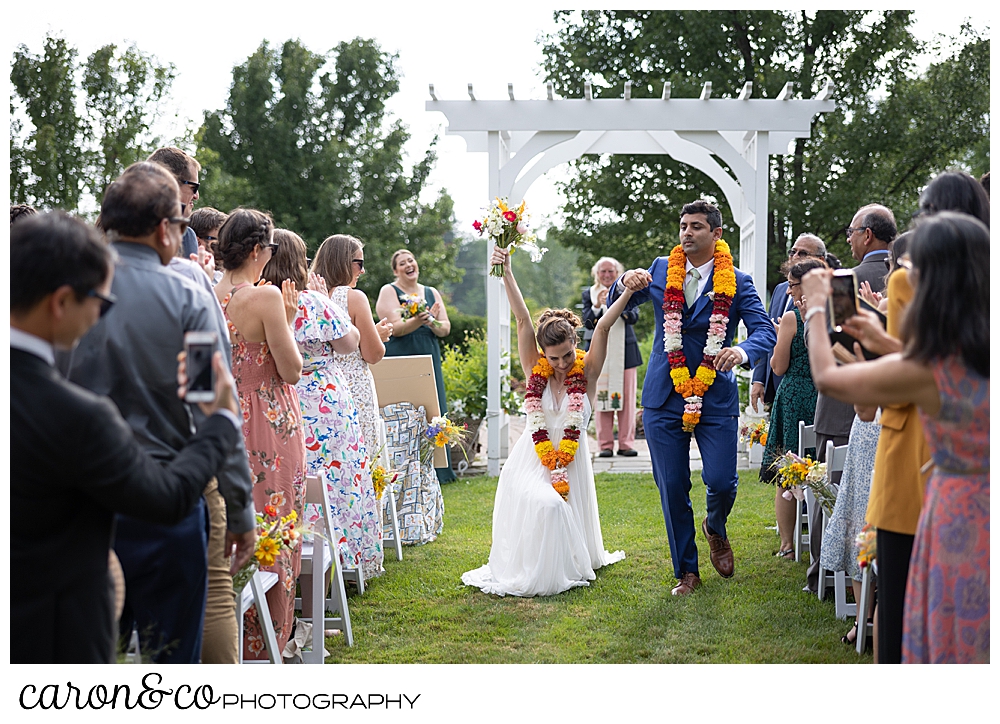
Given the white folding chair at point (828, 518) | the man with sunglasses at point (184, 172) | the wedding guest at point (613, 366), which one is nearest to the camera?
the man with sunglasses at point (184, 172)

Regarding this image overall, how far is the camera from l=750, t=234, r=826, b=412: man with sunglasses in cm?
587

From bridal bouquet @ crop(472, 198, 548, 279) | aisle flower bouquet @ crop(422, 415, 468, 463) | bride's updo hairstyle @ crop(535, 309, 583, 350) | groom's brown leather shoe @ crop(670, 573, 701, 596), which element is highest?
bridal bouquet @ crop(472, 198, 548, 279)

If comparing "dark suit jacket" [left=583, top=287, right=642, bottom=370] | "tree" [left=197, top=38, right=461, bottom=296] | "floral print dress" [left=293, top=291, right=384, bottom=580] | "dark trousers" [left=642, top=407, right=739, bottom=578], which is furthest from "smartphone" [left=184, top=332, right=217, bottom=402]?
"tree" [left=197, top=38, right=461, bottom=296]

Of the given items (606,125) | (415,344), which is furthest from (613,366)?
(415,344)

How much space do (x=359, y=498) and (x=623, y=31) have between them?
12.6 meters

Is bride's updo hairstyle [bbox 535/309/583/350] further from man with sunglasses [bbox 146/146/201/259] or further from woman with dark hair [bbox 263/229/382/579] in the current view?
man with sunglasses [bbox 146/146/201/259]

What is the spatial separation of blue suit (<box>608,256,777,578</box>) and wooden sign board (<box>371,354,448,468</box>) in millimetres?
2143

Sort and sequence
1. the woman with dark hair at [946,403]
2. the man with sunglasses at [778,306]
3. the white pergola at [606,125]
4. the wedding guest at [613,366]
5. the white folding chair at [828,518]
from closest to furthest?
the woman with dark hair at [946,403]
the white folding chair at [828,518]
the man with sunglasses at [778,306]
the white pergola at [606,125]
the wedding guest at [613,366]

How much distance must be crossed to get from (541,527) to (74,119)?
10413 mm

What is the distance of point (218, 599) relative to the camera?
9.67 feet

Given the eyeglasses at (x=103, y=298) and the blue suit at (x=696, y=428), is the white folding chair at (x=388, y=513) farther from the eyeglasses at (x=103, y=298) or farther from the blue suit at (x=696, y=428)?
the eyeglasses at (x=103, y=298)

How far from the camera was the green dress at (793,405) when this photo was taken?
5.35 m

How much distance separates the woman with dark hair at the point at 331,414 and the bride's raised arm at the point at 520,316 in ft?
3.14

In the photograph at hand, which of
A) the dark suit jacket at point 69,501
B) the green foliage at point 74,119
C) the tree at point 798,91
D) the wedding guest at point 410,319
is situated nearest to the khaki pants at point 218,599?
the dark suit jacket at point 69,501
